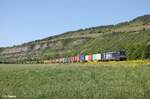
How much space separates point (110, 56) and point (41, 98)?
273 feet

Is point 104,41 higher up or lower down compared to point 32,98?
higher up

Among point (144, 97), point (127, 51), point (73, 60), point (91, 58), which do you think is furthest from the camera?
point (73, 60)

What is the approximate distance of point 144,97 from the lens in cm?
1697

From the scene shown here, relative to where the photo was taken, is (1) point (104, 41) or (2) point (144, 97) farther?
(1) point (104, 41)

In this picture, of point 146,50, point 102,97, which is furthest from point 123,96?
point 146,50

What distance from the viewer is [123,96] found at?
17922 millimetres

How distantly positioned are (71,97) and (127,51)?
78.2 m

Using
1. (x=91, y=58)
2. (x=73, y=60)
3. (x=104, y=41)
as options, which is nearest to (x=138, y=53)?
(x=91, y=58)

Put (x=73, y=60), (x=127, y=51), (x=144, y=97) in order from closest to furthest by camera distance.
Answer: (x=144, y=97), (x=127, y=51), (x=73, y=60)

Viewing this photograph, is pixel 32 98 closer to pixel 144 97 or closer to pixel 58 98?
pixel 58 98

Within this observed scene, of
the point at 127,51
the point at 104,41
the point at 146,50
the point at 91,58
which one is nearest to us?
the point at 146,50

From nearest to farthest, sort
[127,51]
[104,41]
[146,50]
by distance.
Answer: [146,50]
[127,51]
[104,41]

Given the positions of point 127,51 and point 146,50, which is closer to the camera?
point 146,50

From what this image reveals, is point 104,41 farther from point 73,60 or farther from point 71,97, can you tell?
point 71,97
